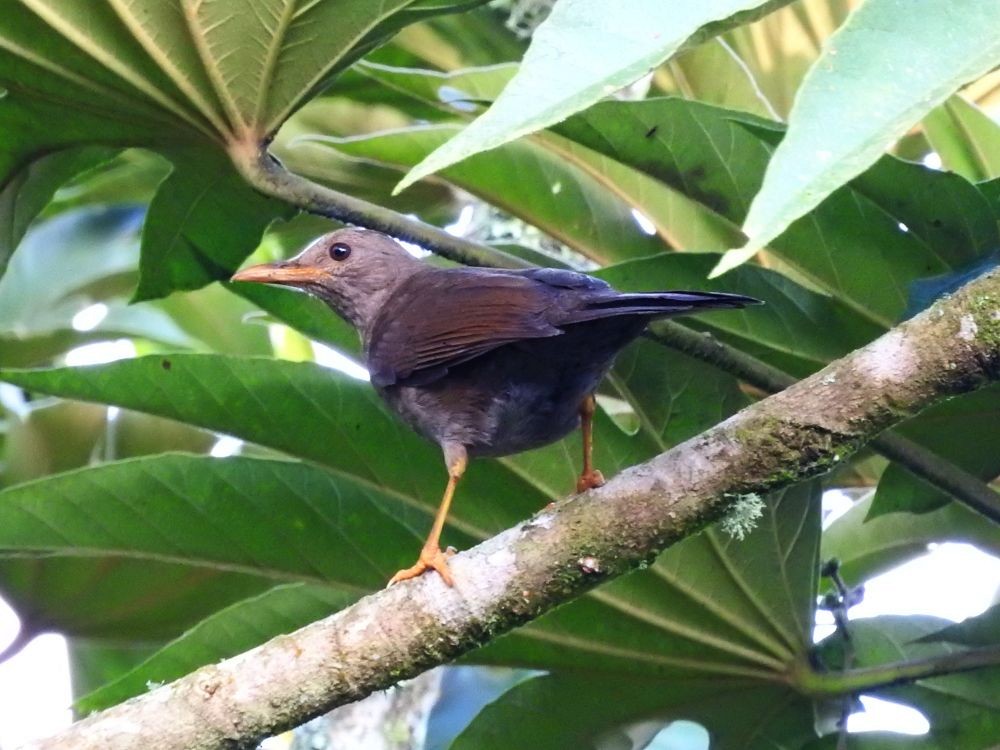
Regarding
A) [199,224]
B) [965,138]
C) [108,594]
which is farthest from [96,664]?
[965,138]

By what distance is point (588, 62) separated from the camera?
4.09ft

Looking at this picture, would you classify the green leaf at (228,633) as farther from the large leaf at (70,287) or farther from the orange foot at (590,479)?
the large leaf at (70,287)

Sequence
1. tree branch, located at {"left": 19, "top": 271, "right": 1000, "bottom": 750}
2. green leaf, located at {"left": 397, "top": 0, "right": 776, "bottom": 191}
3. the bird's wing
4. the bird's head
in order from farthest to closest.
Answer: the bird's head
the bird's wing
tree branch, located at {"left": 19, "top": 271, "right": 1000, "bottom": 750}
green leaf, located at {"left": 397, "top": 0, "right": 776, "bottom": 191}

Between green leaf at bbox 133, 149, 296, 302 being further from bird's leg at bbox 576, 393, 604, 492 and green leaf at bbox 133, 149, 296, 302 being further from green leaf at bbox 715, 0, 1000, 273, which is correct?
green leaf at bbox 715, 0, 1000, 273

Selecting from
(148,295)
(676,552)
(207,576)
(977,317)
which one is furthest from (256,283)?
(977,317)

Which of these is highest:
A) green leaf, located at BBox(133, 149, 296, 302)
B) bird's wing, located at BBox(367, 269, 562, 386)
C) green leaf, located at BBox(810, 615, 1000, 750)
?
green leaf, located at BBox(133, 149, 296, 302)

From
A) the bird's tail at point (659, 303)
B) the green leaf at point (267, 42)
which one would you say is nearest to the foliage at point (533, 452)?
the green leaf at point (267, 42)

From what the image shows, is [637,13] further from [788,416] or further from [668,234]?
[668,234]

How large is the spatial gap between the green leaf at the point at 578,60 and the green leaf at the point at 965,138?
63.9 inches

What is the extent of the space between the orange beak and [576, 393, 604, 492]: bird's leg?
33.1 inches

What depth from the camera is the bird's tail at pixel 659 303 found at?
2104 millimetres

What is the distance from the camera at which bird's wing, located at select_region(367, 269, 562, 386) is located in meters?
2.58

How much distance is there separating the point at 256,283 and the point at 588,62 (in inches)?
69.1

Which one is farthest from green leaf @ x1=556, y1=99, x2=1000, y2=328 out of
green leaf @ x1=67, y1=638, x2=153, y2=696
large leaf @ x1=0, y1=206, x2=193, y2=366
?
green leaf @ x1=67, y1=638, x2=153, y2=696
